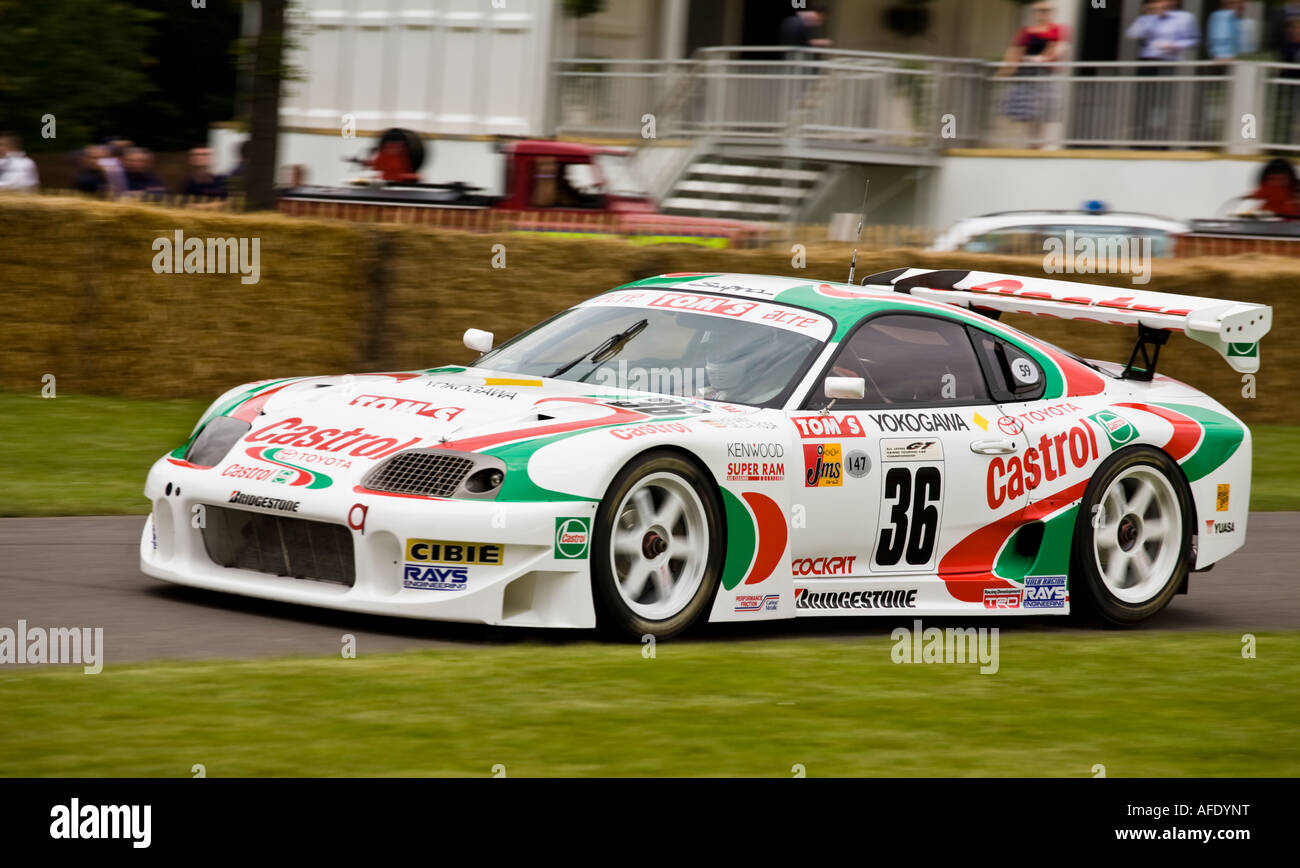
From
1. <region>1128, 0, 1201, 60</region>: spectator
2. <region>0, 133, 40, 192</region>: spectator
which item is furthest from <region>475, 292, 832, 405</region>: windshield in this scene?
<region>1128, 0, 1201, 60</region>: spectator

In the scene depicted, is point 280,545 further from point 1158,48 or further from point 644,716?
point 1158,48

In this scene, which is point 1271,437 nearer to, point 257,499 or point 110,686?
point 257,499

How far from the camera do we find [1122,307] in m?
8.73

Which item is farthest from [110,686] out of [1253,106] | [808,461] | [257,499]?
[1253,106]

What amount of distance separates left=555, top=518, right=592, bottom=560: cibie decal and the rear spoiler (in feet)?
9.89

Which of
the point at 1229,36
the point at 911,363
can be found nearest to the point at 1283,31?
the point at 1229,36

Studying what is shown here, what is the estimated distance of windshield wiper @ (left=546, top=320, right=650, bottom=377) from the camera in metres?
7.79

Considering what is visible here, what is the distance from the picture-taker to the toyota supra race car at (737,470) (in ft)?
21.5

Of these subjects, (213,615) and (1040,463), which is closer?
(213,615)

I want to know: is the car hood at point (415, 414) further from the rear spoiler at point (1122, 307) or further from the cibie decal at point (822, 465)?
the rear spoiler at point (1122, 307)

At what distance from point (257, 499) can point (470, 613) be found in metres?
0.89

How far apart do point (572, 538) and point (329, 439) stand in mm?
1028

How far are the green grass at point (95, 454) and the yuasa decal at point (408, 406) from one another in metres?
2.98

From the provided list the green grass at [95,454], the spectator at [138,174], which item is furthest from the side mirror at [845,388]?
the spectator at [138,174]
